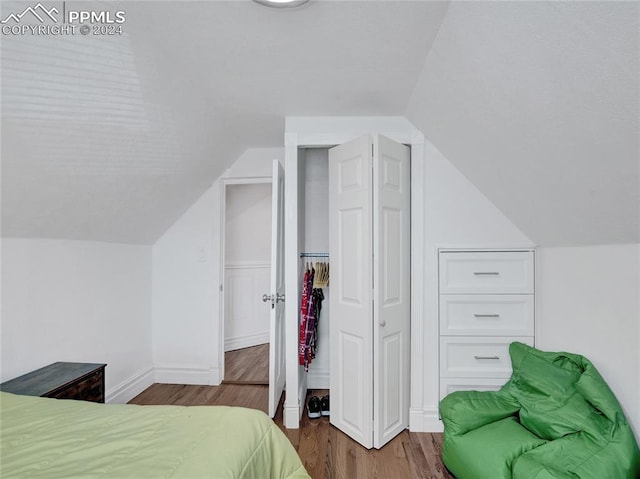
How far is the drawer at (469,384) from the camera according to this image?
220 cm

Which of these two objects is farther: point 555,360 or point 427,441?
point 427,441

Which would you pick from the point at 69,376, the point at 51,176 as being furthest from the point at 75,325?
the point at 51,176

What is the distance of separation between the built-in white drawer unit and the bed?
1411mm

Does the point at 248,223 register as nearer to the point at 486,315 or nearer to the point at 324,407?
the point at 324,407

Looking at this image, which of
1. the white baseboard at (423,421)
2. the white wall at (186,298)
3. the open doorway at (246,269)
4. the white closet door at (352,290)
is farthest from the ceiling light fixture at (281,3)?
the open doorway at (246,269)

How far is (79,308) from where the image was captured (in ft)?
A: 7.22

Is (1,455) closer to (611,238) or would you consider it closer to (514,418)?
(514,418)

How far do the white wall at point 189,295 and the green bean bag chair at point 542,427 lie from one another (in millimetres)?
2172

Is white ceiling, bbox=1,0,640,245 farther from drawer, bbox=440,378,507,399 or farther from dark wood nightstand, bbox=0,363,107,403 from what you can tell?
drawer, bbox=440,378,507,399

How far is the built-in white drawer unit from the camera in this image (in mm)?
2188

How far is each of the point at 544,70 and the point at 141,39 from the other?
1710mm

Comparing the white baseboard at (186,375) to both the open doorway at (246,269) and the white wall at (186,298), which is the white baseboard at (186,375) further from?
the open doorway at (246,269)

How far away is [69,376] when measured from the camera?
1756mm

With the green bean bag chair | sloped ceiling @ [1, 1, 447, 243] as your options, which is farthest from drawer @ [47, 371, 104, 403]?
the green bean bag chair
